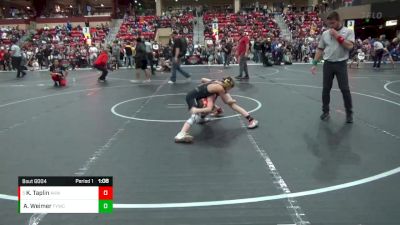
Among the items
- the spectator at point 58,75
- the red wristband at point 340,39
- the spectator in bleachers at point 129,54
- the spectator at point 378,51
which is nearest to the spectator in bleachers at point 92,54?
the spectator in bleachers at point 129,54

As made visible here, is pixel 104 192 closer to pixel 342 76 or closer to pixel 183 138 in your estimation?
pixel 183 138

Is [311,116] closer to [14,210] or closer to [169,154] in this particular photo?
[169,154]

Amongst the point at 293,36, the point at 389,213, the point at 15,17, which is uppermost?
the point at 15,17

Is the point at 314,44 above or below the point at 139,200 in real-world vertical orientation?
above

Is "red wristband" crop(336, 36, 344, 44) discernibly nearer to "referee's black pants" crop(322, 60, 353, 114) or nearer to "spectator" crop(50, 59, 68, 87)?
"referee's black pants" crop(322, 60, 353, 114)

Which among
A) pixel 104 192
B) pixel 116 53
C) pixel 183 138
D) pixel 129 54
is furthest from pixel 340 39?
pixel 116 53

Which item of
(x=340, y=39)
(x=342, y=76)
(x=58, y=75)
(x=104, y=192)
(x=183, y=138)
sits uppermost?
(x=340, y=39)

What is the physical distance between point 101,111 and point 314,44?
18443 millimetres

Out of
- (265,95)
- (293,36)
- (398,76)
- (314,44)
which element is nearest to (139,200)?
(265,95)

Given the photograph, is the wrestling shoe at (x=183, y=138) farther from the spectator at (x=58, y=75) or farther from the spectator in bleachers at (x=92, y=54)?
the spectator in bleachers at (x=92, y=54)

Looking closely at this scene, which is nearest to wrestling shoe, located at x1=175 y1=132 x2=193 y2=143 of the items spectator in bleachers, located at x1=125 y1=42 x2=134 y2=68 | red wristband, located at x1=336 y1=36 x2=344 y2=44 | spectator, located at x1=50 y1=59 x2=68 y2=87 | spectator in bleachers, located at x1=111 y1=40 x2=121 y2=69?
red wristband, located at x1=336 y1=36 x2=344 y2=44

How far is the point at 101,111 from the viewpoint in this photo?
7.94 metres
